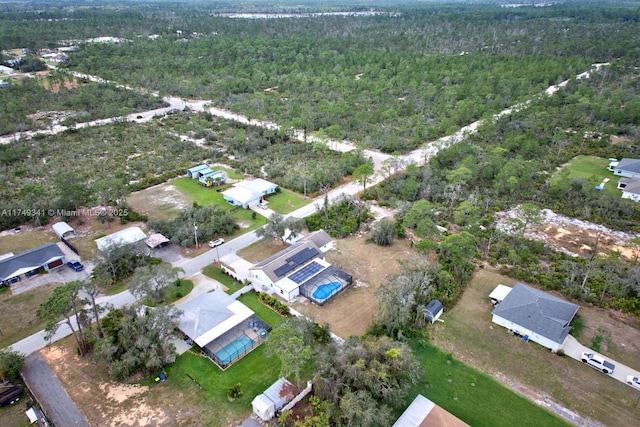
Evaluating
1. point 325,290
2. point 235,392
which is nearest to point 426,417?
point 235,392

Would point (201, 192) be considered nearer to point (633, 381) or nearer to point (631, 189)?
point (633, 381)

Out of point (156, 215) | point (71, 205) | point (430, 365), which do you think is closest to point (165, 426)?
point (430, 365)

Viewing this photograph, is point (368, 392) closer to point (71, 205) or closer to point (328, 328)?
point (328, 328)

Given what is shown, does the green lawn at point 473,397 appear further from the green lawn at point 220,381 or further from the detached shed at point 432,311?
the green lawn at point 220,381

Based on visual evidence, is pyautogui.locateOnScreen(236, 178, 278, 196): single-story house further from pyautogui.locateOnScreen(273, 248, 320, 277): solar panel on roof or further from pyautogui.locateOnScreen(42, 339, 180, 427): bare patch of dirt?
pyautogui.locateOnScreen(42, 339, 180, 427): bare patch of dirt

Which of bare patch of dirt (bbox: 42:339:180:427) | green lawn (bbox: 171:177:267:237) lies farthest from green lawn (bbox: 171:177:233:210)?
bare patch of dirt (bbox: 42:339:180:427)

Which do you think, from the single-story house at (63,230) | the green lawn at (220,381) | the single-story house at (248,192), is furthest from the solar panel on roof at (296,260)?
the single-story house at (63,230)
